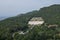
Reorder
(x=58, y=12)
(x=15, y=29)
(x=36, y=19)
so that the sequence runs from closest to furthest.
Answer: (x=15, y=29) < (x=36, y=19) < (x=58, y=12)

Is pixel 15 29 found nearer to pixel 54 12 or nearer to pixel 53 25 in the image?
pixel 53 25

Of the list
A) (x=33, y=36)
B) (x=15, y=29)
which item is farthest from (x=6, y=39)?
(x=15, y=29)

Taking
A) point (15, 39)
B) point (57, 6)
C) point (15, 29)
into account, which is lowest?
point (57, 6)

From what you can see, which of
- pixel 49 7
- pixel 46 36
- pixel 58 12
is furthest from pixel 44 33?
pixel 49 7

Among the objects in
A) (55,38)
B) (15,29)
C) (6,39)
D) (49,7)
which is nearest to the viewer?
(55,38)

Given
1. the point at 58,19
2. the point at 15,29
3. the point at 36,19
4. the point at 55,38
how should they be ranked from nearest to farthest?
the point at 55,38 → the point at 15,29 → the point at 58,19 → the point at 36,19

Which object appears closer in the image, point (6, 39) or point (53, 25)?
point (6, 39)

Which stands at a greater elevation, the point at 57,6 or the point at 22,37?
the point at 22,37

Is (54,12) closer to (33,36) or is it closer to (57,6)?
(57,6)

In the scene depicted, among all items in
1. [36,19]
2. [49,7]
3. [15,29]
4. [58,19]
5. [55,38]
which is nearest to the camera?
[55,38]
